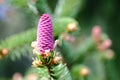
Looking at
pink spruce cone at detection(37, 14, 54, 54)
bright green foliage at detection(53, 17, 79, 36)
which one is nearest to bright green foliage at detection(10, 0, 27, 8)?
bright green foliage at detection(53, 17, 79, 36)

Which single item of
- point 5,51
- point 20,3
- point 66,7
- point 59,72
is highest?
point 66,7

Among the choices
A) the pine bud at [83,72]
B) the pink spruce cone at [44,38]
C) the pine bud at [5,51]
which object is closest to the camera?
the pink spruce cone at [44,38]

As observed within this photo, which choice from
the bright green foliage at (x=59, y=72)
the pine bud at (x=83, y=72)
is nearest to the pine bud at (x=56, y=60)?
the bright green foliage at (x=59, y=72)

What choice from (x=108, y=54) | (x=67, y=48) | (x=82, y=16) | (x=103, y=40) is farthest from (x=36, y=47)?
(x=82, y=16)

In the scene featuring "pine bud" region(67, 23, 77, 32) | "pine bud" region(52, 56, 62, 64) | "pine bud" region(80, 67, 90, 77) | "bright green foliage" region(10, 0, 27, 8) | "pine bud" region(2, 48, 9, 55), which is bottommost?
"pine bud" region(52, 56, 62, 64)

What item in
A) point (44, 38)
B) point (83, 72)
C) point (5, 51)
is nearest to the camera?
point (44, 38)

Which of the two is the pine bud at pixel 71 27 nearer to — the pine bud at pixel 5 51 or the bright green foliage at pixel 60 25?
the bright green foliage at pixel 60 25

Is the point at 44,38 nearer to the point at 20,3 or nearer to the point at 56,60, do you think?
the point at 56,60

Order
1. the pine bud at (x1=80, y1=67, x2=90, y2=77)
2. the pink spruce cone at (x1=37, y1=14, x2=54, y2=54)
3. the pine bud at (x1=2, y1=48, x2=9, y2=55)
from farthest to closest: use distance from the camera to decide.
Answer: the pine bud at (x1=80, y1=67, x2=90, y2=77), the pine bud at (x1=2, y1=48, x2=9, y2=55), the pink spruce cone at (x1=37, y1=14, x2=54, y2=54)

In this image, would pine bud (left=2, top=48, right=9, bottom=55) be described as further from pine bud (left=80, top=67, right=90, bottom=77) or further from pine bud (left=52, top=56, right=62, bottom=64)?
pine bud (left=52, top=56, right=62, bottom=64)

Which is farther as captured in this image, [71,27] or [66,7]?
[66,7]

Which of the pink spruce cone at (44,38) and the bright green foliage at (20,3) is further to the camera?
the bright green foliage at (20,3)

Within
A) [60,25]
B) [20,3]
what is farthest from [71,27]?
[20,3]
